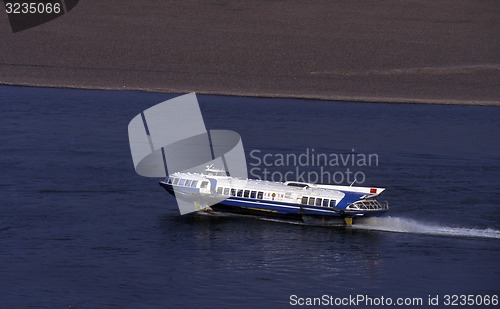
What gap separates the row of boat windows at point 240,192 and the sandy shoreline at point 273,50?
112 feet

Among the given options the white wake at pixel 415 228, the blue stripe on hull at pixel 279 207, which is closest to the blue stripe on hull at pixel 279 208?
the blue stripe on hull at pixel 279 207

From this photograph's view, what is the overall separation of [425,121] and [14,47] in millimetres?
35322

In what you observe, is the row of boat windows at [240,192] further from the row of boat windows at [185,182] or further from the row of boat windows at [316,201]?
the row of boat windows at [316,201]

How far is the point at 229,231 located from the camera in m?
57.7

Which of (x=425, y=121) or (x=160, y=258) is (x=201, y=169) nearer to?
(x=160, y=258)

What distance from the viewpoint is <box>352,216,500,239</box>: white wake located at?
57.6 meters

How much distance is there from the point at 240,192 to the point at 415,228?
326 inches

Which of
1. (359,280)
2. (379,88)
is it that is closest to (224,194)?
(359,280)

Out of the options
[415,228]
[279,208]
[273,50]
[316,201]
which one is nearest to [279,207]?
[279,208]

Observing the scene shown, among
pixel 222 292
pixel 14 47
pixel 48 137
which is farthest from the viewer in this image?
pixel 14 47

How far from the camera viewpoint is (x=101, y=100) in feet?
302

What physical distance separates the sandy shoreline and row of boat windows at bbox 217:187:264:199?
3420 centimetres

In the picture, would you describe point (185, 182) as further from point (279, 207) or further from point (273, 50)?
point (273, 50)

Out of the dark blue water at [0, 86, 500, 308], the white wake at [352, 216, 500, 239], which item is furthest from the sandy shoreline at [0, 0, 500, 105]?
the white wake at [352, 216, 500, 239]
